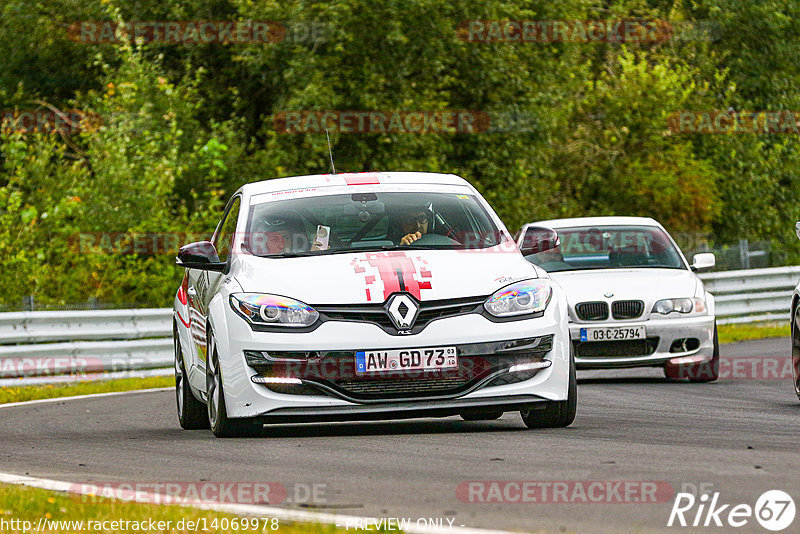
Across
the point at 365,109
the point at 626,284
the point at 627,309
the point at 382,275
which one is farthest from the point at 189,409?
the point at 365,109

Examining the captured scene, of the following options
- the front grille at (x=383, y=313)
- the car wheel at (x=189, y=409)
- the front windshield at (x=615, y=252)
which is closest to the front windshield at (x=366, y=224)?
the front grille at (x=383, y=313)

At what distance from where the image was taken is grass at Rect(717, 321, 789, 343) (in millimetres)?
21891

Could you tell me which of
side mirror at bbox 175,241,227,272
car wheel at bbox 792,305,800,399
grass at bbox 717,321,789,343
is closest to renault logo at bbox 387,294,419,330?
side mirror at bbox 175,241,227,272

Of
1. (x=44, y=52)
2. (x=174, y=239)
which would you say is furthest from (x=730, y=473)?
Result: (x=44, y=52)

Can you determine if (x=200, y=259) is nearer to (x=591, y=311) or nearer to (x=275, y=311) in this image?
(x=275, y=311)

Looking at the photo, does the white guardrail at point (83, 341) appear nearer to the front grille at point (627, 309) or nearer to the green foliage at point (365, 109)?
the green foliage at point (365, 109)

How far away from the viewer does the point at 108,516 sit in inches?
229

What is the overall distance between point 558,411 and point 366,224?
1676 mm

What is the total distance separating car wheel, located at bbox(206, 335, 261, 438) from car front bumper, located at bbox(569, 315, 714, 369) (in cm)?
536

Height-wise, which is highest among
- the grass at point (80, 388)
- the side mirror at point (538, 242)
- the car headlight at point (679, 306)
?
the side mirror at point (538, 242)

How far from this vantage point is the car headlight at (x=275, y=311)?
8.41 m

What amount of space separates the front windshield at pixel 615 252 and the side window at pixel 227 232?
A: 4941mm

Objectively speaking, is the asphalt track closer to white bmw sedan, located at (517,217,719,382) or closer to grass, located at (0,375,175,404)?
white bmw sedan, located at (517,217,719,382)

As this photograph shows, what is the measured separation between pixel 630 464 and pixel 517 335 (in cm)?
167
